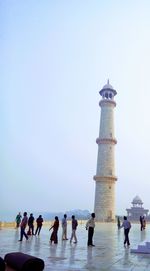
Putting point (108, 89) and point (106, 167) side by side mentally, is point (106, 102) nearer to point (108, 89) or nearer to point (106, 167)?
point (108, 89)

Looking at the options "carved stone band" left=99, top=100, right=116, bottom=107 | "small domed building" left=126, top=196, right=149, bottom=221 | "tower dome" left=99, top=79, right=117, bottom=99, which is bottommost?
"small domed building" left=126, top=196, right=149, bottom=221

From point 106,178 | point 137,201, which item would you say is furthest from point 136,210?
point 106,178

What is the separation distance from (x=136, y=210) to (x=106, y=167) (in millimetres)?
18631

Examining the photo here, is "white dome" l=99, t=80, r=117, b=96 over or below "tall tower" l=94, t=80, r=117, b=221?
over

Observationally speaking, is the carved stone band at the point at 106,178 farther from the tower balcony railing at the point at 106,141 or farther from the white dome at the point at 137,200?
the white dome at the point at 137,200

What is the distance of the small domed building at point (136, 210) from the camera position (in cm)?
5988

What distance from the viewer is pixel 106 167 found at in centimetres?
4625

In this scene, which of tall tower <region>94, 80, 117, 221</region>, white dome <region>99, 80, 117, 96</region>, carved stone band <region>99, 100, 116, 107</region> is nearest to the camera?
tall tower <region>94, 80, 117, 221</region>

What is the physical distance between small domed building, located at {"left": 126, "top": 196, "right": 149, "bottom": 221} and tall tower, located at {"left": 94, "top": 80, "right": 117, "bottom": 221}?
1569cm

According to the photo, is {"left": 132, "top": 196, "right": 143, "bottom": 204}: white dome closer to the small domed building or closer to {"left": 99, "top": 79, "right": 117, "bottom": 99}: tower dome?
the small domed building

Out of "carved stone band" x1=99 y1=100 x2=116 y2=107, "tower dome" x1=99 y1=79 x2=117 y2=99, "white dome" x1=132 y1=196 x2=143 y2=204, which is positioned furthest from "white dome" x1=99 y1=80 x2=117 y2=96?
"white dome" x1=132 y1=196 x2=143 y2=204

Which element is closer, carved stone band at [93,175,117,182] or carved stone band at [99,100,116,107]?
carved stone band at [93,175,117,182]

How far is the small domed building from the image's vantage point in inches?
2357

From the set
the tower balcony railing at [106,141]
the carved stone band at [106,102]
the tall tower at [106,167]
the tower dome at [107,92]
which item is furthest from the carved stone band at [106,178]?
the tower dome at [107,92]
